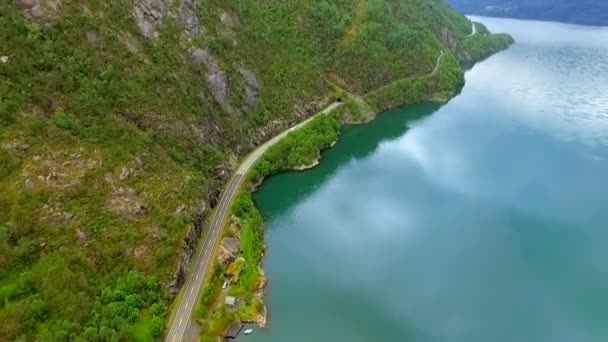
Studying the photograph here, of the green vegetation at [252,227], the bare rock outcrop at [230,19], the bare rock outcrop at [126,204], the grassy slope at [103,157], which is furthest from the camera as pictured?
the bare rock outcrop at [230,19]

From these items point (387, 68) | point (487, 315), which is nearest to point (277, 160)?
point (487, 315)

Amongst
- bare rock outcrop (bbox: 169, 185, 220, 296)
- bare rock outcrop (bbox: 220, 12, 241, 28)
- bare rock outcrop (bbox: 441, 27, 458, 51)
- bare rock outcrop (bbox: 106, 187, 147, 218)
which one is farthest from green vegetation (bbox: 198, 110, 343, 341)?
bare rock outcrop (bbox: 441, 27, 458, 51)

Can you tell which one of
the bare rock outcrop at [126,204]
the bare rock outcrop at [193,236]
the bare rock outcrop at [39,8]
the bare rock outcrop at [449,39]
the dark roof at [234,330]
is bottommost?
the bare rock outcrop at [449,39]

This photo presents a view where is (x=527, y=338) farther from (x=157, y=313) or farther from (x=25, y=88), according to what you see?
(x=25, y=88)

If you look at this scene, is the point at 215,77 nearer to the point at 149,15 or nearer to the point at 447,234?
the point at 149,15

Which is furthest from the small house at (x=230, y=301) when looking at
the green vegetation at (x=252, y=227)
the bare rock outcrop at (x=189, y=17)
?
the bare rock outcrop at (x=189, y=17)

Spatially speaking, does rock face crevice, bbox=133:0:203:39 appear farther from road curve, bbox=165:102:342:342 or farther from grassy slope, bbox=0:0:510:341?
road curve, bbox=165:102:342:342

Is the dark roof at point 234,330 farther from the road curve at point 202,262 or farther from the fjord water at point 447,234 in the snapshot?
the road curve at point 202,262

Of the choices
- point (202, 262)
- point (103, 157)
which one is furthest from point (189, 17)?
point (202, 262)
